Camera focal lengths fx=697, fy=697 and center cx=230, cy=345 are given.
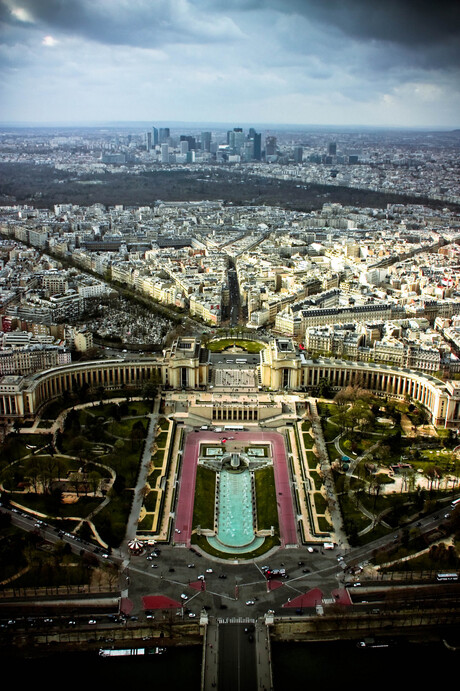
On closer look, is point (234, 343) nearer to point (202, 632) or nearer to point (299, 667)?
point (202, 632)

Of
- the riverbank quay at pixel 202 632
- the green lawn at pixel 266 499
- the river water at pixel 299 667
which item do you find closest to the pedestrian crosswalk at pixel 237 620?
the riverbank quay at pixel 202 632

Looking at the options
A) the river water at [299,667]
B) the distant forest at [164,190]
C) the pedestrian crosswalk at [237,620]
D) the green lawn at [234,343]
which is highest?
the distant forest at [164,190]

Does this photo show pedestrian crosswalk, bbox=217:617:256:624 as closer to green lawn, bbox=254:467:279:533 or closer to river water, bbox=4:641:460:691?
river water, bbox=4:641:460:691

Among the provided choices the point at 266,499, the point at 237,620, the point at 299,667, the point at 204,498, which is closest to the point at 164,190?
the point at 204,498

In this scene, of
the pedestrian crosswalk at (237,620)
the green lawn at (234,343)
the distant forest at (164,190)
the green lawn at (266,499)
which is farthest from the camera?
the distant forest at (164,190)

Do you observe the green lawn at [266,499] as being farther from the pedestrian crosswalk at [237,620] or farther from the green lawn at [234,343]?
the green lawn at [234,343]

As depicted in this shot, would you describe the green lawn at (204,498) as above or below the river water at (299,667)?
above

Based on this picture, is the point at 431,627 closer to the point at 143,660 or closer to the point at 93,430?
the point at 143,660

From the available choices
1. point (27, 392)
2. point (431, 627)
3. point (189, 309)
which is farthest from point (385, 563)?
point (189, 309)

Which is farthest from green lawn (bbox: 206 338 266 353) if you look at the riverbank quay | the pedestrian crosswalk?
the riverbank quay
